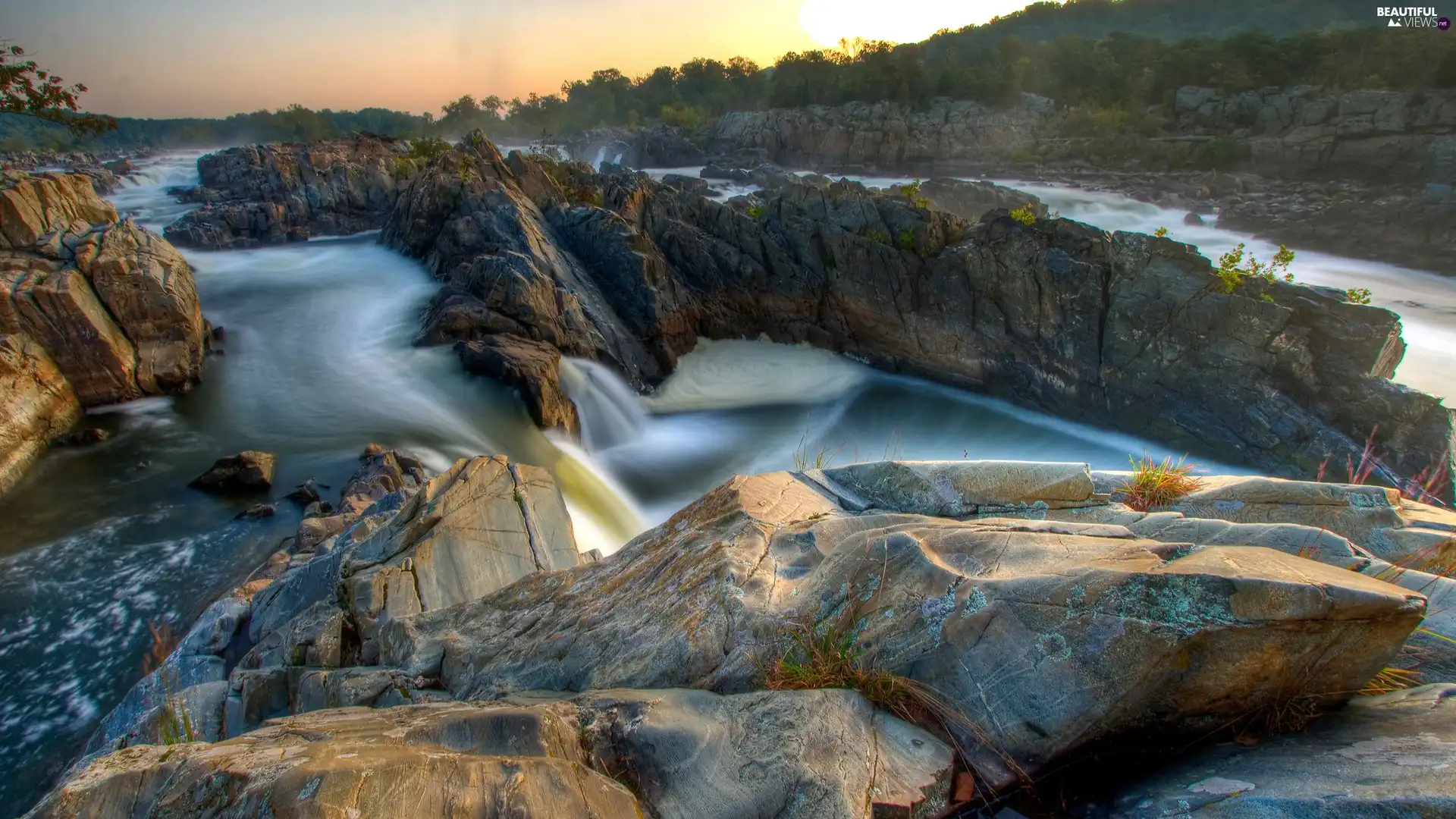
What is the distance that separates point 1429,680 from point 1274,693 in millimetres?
858

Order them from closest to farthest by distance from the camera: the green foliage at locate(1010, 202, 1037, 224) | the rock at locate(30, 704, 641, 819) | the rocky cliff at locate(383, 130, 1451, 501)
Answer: the rock at locate(30, 704, 641, 819), the rocky cliff at locate(383, 130, 1451, 501), the green foliage at locate(1010, 202, 1037, 224)

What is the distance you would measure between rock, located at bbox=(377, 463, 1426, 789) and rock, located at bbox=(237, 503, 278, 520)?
7.12 metres

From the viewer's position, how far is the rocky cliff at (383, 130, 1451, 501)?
48.6ft

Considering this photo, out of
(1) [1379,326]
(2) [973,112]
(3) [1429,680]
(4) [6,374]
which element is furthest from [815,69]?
(3) [1429,680]

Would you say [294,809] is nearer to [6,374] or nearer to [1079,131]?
[6,374]

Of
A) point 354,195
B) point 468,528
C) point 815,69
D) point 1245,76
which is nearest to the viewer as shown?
point 468,528

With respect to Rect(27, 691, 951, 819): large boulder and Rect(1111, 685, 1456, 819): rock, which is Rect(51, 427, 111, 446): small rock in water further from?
Rect(1111, 685, 1456, 819): rock

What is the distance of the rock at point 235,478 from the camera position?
11.3 m

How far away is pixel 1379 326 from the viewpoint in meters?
14.2

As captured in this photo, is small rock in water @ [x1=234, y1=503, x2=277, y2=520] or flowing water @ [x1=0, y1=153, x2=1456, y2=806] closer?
flowing water @ [x1=0, y1=153, x2=1456, y2=806]

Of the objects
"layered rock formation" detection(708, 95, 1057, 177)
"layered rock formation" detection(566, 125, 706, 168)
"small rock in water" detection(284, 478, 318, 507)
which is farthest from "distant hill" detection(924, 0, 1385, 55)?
"small rock in water" detection(284, 478, 318, 507)

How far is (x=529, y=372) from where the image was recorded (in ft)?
50.4

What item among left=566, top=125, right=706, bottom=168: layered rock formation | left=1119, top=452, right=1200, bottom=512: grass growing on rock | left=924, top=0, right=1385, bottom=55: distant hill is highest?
left=924, top=0, right=1385, bottom=55: distant hill

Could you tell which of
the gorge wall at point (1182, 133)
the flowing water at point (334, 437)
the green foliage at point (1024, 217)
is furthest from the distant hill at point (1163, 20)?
the flowing water at point (334, 437)
